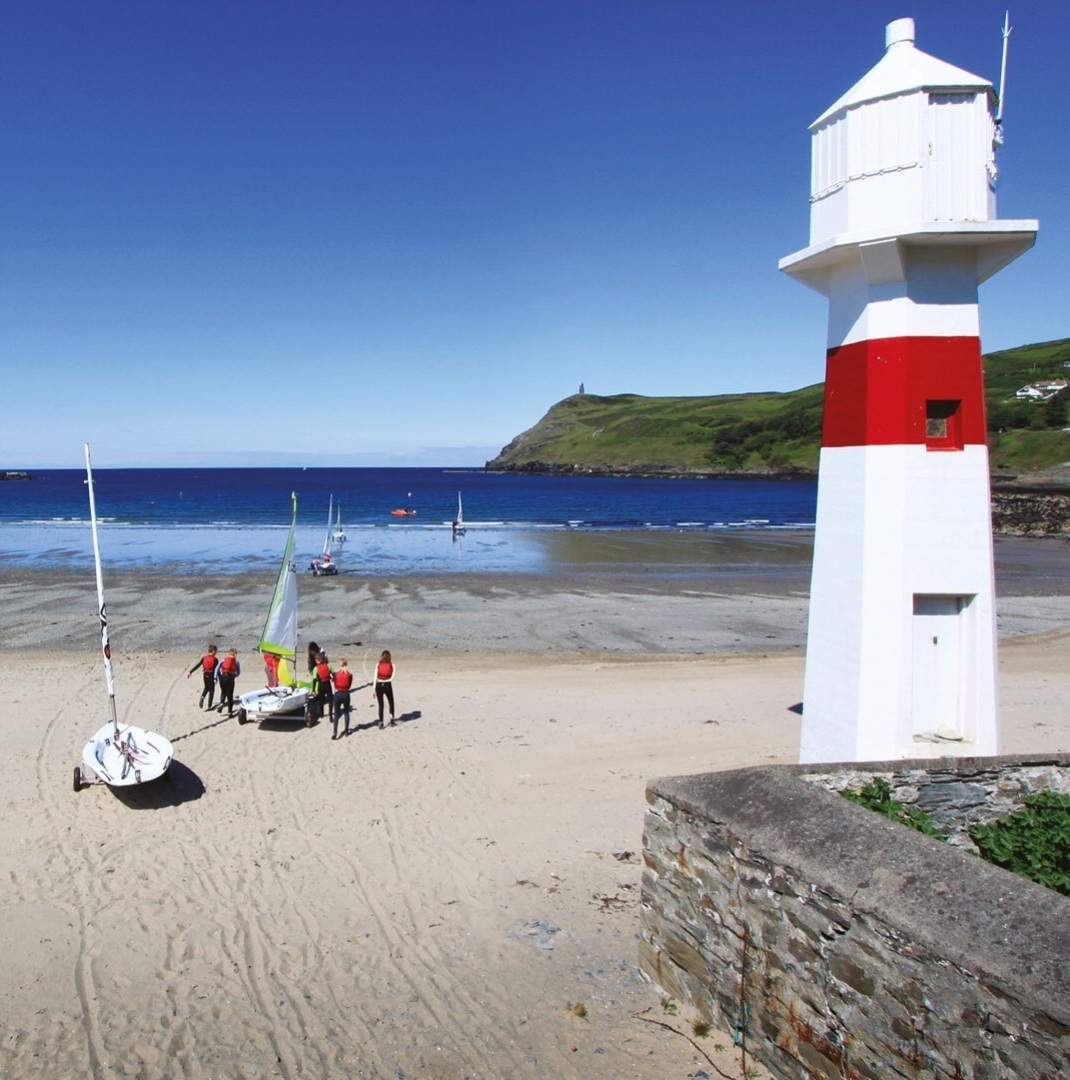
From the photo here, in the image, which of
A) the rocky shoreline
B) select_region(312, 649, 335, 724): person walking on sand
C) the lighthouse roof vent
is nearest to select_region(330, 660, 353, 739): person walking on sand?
select_region(312, 649, 335, 724): person walking on sand

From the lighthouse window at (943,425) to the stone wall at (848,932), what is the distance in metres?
3.30

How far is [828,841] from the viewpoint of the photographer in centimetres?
580

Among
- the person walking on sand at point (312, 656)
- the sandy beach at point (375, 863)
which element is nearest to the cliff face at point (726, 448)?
the sandy beach at point (375, 863)

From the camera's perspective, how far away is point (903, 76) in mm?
8734

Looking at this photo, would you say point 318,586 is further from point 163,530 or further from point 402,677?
point 163,530

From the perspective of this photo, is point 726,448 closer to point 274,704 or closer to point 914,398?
point 274,704

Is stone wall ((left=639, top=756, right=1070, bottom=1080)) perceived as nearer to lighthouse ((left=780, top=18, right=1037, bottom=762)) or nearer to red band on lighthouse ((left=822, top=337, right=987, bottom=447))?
lighthouse ((left=780, top=18, right=1037, bottom=762))

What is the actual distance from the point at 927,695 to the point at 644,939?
13.6 ft

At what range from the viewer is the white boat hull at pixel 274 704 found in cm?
1628

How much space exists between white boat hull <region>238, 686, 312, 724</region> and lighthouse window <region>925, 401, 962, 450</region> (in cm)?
1255

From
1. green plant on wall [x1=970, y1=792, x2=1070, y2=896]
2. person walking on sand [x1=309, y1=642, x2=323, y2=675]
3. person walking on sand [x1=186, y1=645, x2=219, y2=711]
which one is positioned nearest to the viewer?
green plant on wall [x1=970, y1=792, x2=1070, y2=896]

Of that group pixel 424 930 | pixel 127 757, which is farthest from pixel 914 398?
pixel 127 757

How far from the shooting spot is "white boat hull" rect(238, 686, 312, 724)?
16281 mm

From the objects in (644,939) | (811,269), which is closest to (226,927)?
(644,939)
